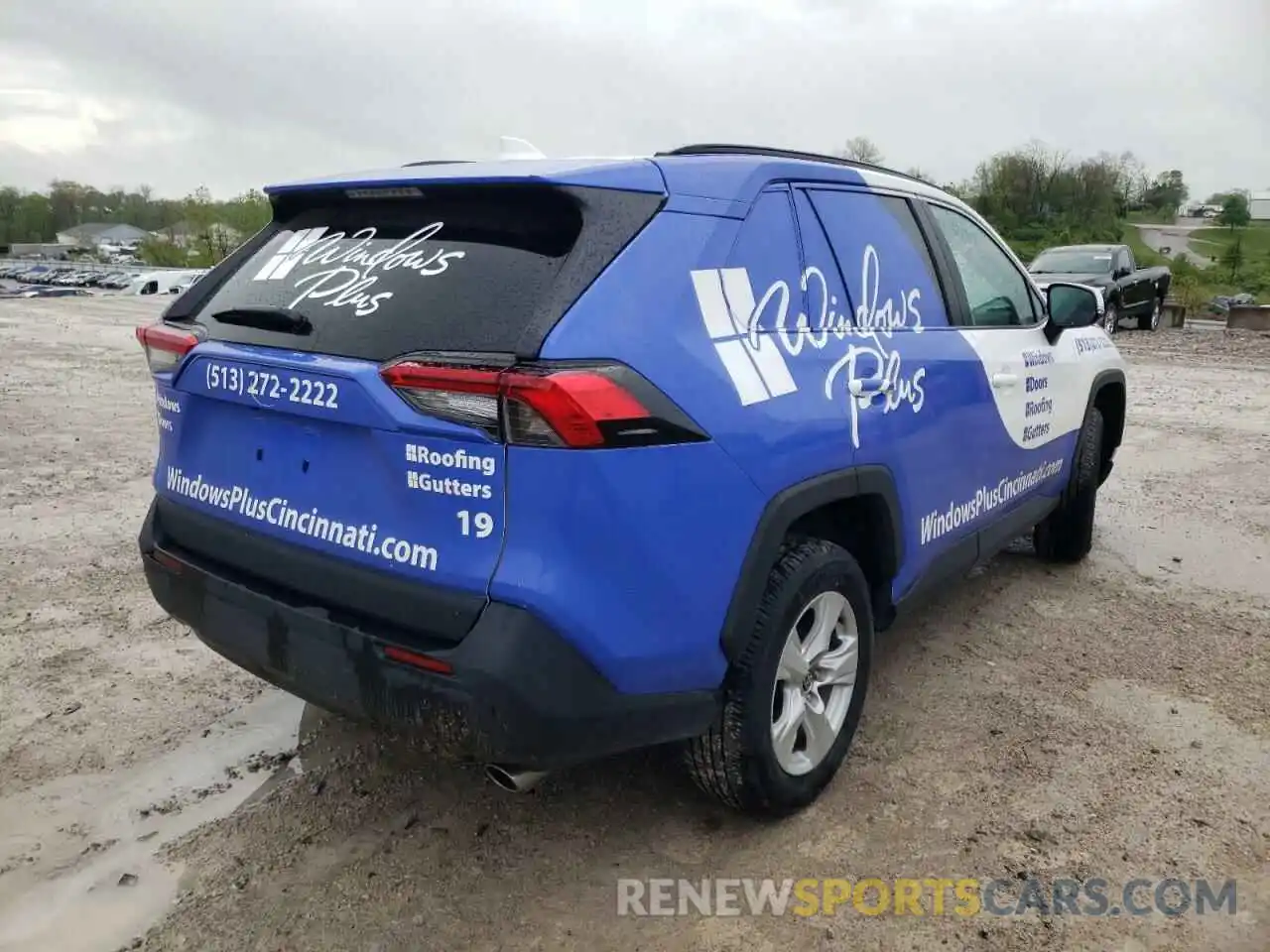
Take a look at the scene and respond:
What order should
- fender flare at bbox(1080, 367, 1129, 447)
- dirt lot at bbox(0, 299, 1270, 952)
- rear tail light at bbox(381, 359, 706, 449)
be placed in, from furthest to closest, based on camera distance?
fender flare at bbox(1080, 367, 1129, 447), dirt lot at bbox(0, 299, 1270, 952), rear tail light at bbox(381, 359, 706, 449)

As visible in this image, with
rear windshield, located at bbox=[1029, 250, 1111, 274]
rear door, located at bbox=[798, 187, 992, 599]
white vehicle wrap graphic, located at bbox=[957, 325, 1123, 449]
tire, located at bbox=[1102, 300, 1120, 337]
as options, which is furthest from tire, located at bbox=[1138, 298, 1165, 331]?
rear door, located at bbox=[798, 187, 992, 599]

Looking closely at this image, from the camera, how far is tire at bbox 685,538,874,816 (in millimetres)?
2547

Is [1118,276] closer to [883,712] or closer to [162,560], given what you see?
[883,712]

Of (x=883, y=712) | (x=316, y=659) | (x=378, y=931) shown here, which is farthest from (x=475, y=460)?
(x=883, y=712)

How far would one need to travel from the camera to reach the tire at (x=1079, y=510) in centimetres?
490

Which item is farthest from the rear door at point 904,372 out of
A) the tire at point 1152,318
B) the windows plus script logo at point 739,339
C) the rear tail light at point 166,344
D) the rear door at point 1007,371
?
the tire at point 1152,318

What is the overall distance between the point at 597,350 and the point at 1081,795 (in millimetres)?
2108

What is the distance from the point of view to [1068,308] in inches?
170

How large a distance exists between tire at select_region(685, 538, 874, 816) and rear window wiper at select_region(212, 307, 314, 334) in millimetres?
1370

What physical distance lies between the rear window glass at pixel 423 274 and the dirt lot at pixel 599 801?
1390 millimetres

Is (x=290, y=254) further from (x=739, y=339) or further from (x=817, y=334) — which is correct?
(x=817, y=334)

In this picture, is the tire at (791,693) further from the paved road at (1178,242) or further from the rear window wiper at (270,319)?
the paved road at (1178,242)

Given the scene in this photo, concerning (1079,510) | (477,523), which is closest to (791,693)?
(477,523)

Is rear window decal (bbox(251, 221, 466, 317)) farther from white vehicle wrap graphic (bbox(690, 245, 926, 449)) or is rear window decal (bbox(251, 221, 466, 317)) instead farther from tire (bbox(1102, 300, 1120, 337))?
tire (bbox(1102, 300, 1120, 337))
